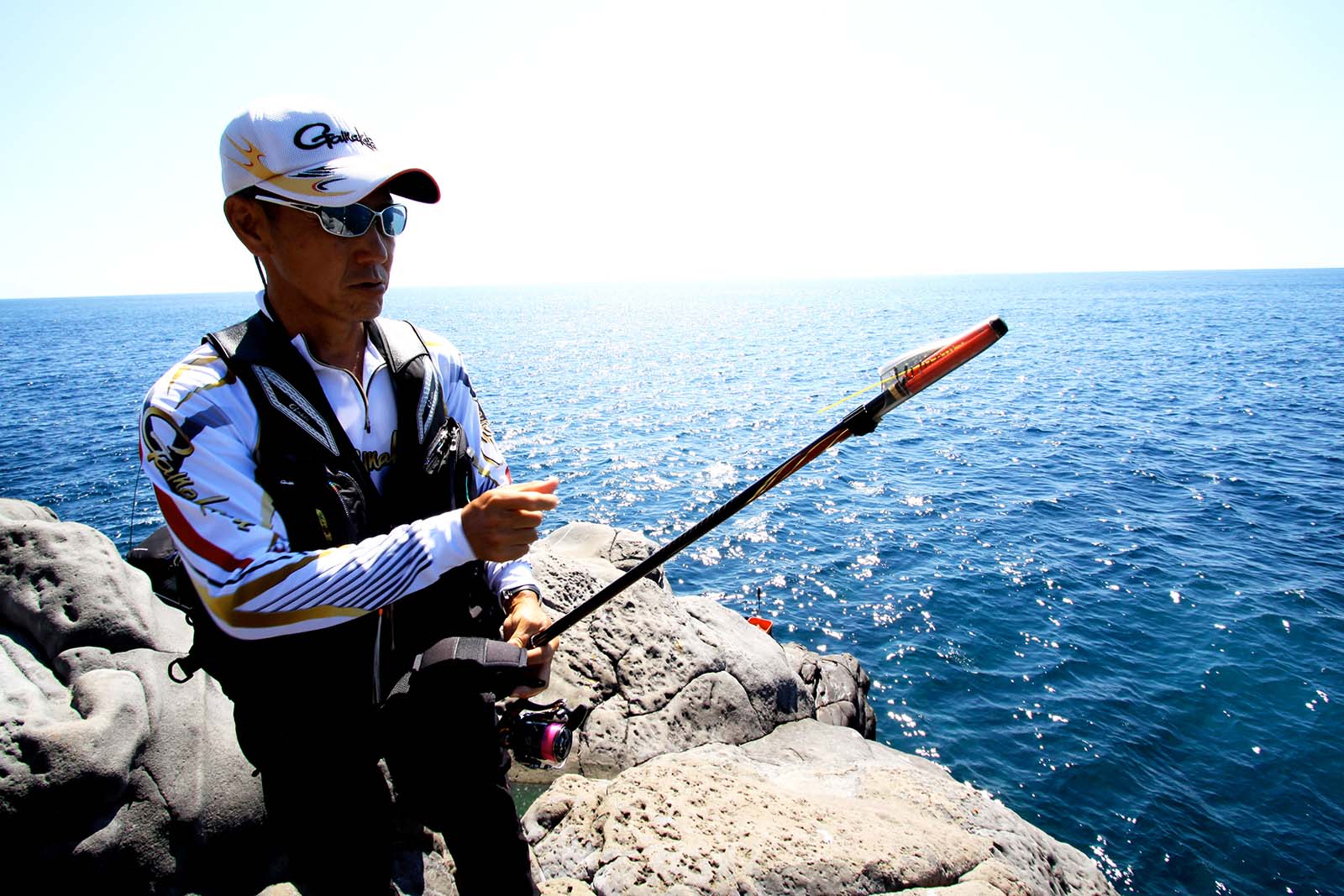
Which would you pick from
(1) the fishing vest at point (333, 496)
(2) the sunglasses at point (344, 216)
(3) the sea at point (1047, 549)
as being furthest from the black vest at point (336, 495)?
(3) the sea at point (1047, 549)

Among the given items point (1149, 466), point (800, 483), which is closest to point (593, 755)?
point (800, 483)

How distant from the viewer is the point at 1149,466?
25.2 meters

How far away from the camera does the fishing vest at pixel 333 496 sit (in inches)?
102

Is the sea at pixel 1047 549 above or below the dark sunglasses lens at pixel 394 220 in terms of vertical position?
below

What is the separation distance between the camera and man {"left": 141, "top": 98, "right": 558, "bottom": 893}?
2375 millimetres

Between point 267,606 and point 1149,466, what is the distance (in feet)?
94.3

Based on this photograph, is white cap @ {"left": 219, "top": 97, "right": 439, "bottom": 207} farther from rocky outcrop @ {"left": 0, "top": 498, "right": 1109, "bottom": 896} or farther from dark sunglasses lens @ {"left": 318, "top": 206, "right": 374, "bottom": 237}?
rocky outcrop @ {"left": 0, "top": 498, "right": 1109, "bottom": 896}

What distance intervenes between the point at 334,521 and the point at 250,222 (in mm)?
1157

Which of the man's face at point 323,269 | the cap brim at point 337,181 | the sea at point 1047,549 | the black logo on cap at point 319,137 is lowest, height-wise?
the sea at point 1047,549

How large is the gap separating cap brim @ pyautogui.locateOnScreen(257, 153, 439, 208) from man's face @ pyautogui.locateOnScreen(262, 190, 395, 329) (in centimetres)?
8

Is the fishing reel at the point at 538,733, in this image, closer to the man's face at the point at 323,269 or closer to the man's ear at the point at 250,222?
the man's face at the point at 323,269

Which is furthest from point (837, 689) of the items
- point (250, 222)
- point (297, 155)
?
point (297, 155)

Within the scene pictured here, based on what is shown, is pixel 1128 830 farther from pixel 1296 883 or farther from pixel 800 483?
pixel 800 483

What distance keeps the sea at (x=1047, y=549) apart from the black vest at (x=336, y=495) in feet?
26.9
